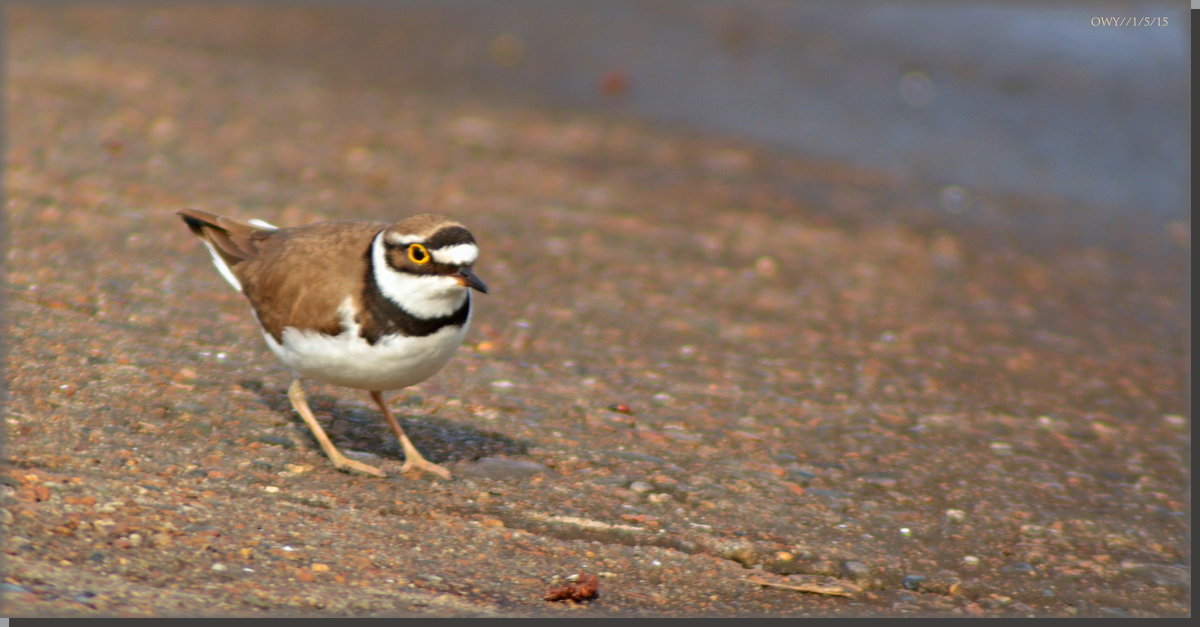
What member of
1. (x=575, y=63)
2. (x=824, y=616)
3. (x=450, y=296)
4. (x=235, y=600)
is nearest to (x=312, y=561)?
(x=235, y=600)

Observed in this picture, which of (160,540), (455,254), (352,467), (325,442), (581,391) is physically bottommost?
(160,540)

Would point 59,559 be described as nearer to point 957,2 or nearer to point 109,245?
point 109,245

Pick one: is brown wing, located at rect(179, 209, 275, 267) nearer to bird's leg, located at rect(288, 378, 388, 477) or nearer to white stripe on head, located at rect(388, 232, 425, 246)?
bird's leg, located at rect(288, 378, 388, 477)

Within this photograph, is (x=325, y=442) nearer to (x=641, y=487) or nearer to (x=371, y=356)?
(x=371, y=356)

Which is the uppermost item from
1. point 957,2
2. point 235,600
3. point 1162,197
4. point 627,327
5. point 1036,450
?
point 957,2

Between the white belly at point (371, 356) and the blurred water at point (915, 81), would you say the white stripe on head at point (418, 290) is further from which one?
the blurred water at point (915, 81)

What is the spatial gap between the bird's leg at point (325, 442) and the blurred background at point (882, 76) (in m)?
6.26

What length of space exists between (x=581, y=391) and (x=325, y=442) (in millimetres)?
1623

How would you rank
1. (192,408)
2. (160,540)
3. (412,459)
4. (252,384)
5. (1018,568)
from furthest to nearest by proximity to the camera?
(252,384) → (192,408) → (412,459) → (1018,568) → (160,540)

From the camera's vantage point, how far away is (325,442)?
18.8 feet

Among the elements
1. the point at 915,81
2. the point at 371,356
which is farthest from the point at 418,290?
the point at 915,81

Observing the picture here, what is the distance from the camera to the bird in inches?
207

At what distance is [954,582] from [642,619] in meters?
1.47

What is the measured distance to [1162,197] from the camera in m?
10.9
